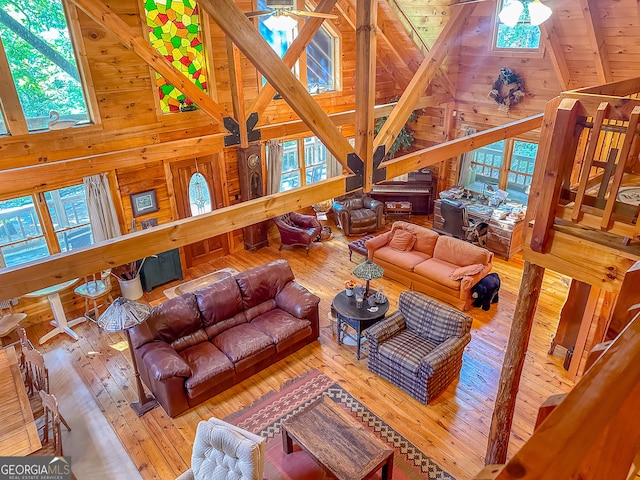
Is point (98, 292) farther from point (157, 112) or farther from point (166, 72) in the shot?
point (166, 72)

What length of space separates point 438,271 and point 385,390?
239 cm

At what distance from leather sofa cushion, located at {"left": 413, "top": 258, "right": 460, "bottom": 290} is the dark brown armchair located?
2257mm

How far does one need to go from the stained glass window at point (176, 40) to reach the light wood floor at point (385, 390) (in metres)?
3.28

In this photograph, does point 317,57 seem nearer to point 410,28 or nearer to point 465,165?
point 410,28

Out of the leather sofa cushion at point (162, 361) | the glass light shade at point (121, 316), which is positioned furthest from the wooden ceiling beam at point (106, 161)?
the leather sofa cushion at point (162, 361)

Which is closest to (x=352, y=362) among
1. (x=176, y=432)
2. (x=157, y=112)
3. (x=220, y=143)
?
(x=176, y=432)

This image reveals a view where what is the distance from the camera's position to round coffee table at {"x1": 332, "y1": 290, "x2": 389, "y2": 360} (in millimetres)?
5781

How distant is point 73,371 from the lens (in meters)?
5.83

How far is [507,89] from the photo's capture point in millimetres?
8133

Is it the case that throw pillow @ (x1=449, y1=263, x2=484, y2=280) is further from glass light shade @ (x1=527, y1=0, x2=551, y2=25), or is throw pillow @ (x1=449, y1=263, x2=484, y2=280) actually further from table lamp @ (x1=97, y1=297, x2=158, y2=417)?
table lamp @ (x1=97, y1=297, x2=158, y2=417)

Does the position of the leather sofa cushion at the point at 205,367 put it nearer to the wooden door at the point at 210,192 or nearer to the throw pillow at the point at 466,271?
the wooden door at the point at 210,192

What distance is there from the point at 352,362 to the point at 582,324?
9.20ft

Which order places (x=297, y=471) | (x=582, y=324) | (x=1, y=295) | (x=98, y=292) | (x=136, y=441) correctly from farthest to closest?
(x=98, y=292)
(x=582, y=324)
(x=136, y=441)
(x=297, y=471)
(x=1, y=295)

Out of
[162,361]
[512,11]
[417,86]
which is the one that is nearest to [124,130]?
[162,361]
